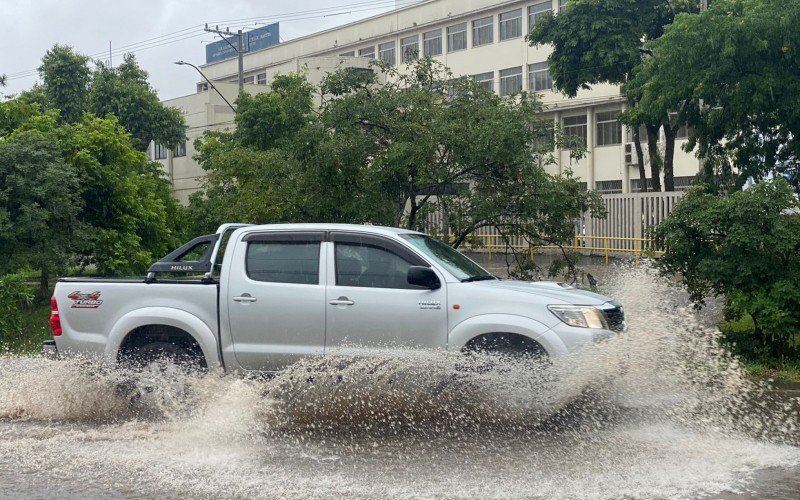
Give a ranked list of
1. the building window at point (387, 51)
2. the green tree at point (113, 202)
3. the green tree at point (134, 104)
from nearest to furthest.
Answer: the green tree at point (113, 202)
the green tree at point (134, 104)
the building window at point (387, 51)

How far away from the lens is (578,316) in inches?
331

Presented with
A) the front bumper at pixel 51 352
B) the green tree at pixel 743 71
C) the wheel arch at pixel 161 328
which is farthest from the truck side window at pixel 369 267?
the green tree at pixel 743 71

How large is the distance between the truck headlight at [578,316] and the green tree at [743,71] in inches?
429

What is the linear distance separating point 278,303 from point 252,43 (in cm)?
7311

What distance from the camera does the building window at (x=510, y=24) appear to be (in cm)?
5372

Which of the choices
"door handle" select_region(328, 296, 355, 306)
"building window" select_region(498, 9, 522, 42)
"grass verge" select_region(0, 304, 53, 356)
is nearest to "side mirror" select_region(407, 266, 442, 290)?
"door handle" select_region(328, 296, 355, 306)

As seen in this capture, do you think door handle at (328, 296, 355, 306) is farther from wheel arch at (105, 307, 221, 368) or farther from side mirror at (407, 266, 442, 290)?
wheel arch at (105, 307, 221, 368)

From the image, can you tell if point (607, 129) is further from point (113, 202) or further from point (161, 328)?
point (161, 328)

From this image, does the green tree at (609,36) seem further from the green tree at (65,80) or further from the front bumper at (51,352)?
the front bumper at (51,352)

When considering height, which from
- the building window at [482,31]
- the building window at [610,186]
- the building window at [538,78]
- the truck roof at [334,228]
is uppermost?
the building window at [482,31]

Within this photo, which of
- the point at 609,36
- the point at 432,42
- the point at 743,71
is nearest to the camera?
the point at 743,71

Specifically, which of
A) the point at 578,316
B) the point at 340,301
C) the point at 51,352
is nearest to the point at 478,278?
the point at 578,316

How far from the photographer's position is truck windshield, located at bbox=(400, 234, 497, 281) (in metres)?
9.15

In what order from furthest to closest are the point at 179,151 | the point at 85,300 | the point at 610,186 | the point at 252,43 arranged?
the point at 252,43
the point at 179,151
the point at 610,186
the point at 85,300
